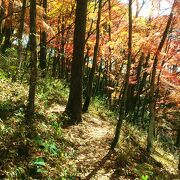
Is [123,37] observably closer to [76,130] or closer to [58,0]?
[58,0]

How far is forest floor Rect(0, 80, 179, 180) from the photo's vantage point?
726cm

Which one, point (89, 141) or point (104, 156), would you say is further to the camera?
point (89, 141)

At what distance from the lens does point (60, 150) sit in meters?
8.90

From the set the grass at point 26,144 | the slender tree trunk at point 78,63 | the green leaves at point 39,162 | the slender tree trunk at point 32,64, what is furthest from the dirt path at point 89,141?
the slender tree trunk at point 32,64

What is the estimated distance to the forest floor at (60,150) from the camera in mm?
7263

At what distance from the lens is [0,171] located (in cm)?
634

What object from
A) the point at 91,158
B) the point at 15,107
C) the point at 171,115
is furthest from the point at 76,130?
the point at 171,115

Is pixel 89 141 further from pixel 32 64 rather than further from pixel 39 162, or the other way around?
pixel 39 162

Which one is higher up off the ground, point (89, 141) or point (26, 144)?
point (26, 144)

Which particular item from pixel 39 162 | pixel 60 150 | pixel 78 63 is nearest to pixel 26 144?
pixel 39 162

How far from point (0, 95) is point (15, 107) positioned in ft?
2.24

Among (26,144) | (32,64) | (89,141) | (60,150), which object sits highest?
(32,64)

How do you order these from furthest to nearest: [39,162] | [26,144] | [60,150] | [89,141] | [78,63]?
[78,63] < [89,141] < [60,150] < [26,144] < [39,162]

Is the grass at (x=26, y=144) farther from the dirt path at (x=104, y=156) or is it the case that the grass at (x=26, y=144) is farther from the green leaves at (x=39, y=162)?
the dirt path at (x=104, y=156)
